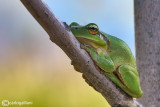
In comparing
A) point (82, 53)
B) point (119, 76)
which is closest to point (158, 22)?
point (119, 76)

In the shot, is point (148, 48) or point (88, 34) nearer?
point (88, 34)

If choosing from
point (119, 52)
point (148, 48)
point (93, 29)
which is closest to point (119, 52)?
point (119, 52)

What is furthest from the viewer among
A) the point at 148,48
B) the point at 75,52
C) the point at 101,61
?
the point at 148,48

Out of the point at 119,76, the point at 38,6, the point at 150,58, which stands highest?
the point at 38,6

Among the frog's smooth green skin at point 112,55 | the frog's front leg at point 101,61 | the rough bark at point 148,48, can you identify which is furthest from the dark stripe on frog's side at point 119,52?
the rough bark at point 148,48

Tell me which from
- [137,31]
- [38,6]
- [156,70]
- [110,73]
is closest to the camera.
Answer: [38,6]

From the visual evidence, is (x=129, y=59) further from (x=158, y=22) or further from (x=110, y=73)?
(x=158, y=22)

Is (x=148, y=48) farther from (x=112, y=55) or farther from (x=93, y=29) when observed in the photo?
(x=93, y=29)

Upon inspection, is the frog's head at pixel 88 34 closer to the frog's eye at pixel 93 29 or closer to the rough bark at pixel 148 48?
the frog's eye at pixel 93 29
